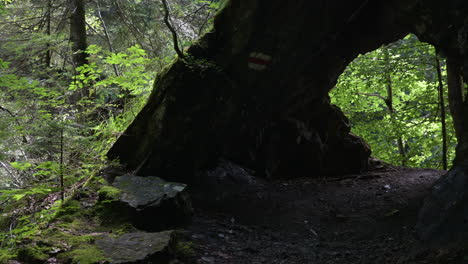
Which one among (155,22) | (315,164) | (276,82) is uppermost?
(155,22)

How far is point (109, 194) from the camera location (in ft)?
16.9

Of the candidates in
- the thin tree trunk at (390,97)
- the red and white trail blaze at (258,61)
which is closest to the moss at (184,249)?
the red and white trail blaze at (258,61)

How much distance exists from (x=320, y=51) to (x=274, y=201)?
343cm

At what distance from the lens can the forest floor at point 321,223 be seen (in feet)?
14.6

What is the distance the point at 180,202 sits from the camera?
5.36m

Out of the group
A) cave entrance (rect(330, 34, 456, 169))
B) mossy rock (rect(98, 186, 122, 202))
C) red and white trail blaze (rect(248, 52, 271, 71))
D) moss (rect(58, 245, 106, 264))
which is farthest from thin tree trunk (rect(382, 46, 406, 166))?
moss (rect(58, 245, 106, 264))

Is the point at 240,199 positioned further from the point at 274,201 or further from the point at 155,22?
the point at 155,22

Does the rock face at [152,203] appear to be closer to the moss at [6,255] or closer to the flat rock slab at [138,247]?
the flat rock slab at [138,247]

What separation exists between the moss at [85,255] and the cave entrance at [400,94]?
30.5ft

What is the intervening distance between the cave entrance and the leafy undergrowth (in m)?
8.83

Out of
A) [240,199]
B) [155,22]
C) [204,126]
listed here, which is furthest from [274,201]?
[155,22]

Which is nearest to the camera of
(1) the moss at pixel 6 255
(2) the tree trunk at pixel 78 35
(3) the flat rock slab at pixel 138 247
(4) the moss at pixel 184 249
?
(1) the moss at pixel 6 255

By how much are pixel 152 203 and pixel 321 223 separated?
3246 millimetres

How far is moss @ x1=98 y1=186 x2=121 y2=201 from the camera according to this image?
5.12m
